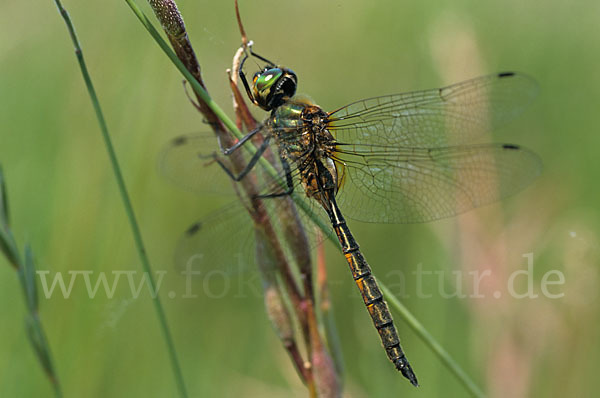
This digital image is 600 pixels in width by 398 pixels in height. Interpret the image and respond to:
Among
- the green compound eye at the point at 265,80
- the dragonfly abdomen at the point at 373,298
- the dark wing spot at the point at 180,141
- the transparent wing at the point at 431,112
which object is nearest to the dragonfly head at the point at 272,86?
the green compound eye at the point at 265,80

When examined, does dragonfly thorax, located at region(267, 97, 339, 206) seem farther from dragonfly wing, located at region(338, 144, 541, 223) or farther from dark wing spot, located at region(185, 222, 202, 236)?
dark wing spot, located at region(185, 222, 202, 236)

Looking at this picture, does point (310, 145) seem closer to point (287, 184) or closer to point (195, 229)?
point (287, 184)

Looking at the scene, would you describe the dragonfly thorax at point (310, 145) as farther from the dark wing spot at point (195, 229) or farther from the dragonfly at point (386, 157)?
the dark wing spot at point (195, 229)

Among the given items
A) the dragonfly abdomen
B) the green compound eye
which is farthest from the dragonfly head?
the dragonfly abdomen

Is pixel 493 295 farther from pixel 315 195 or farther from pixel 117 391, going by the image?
pixel 117 391

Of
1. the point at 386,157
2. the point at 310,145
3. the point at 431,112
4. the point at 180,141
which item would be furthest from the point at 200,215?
the point at 431,112

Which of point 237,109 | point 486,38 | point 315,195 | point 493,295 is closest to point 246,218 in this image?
point 315,195
